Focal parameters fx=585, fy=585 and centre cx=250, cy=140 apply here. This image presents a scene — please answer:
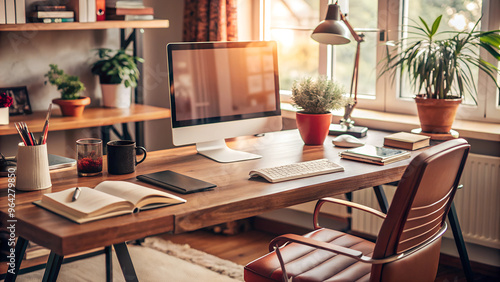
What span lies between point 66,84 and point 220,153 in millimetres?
1286

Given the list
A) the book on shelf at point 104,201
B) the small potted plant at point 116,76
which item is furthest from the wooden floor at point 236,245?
the book on shelf at point 104,201

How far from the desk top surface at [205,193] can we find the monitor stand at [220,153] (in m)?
0.03

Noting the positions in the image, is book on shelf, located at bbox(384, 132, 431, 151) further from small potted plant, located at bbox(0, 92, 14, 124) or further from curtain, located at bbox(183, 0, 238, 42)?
small potted plant, located at bbox(0, 92, 14, 124)

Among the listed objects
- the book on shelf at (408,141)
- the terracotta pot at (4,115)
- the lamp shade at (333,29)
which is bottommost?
the book on shelf at (408,141)

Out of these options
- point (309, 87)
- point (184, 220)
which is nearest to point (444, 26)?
point (309, 87)

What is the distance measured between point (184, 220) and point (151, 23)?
1978 mm

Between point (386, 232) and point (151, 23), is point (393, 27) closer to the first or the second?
point (151, 23)

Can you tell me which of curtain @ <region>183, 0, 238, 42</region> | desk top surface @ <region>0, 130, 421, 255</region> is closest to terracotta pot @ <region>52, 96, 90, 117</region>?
curtain @ <region>183, 0, 238, 42</region>

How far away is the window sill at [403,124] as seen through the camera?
2.71 m

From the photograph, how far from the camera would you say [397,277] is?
1619 millimetres

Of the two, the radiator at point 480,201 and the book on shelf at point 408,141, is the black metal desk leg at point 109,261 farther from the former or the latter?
the radiator at point 480,201

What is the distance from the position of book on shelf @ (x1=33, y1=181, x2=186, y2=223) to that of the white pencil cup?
14 cm

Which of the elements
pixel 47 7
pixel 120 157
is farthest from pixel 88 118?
pixel 120 157

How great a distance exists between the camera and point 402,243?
5.23 feet
